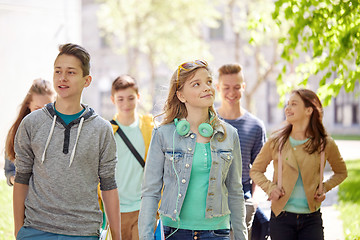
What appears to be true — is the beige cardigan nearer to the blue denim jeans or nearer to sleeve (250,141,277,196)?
sleeve (250,141,277,196)

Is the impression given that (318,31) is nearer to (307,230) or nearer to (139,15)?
(307,230)

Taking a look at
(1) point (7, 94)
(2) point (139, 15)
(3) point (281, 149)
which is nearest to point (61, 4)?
(1) point (7, 94)

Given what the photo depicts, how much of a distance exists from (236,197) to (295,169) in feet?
5.33

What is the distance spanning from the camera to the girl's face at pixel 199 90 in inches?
156

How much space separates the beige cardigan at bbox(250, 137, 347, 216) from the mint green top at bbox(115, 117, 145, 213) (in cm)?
124

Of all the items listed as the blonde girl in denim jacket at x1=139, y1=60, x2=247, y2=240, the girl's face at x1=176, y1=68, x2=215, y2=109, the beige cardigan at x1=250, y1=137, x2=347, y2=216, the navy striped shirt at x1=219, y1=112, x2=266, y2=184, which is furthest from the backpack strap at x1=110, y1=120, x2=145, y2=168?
the girl's face at x1=176, y1=68, x2=215, y2=109

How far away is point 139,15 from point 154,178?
24.8 metres

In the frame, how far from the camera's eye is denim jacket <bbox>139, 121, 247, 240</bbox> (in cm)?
379

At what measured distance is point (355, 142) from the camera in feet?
97.3

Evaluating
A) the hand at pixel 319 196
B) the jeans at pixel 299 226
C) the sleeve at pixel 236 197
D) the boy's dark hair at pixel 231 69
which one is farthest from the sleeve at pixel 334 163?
the sleeve at pixel 236 197

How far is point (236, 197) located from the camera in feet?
13.1

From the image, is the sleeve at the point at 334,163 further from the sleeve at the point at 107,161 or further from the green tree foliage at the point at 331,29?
the sleeve at the point at 107,161

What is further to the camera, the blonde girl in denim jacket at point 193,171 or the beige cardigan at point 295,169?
the beige cardigan at point 295,169

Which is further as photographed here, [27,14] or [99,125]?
[27,14]
